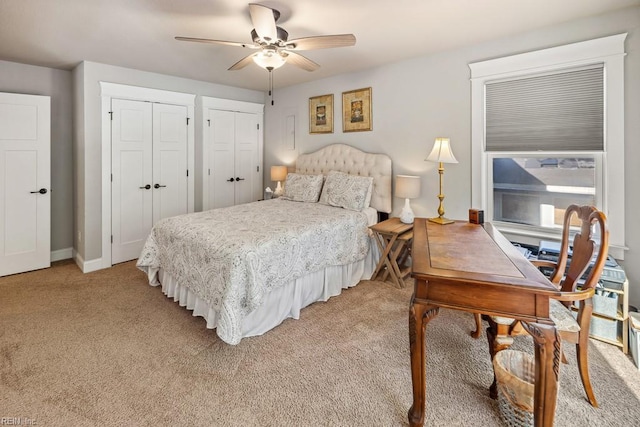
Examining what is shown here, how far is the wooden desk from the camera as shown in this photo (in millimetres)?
1370

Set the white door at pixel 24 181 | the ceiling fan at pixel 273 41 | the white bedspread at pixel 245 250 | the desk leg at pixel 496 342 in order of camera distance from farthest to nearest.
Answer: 1. the white door at pixel 24 181
2. the white bedspread at pixel 245 250
3. the ceiling fan at pixel 273 41
4. the desk leg at pixel 496 342

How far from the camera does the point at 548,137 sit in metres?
3.03

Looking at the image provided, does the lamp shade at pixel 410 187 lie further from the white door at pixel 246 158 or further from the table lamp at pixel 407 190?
the white door at pixel 246 158

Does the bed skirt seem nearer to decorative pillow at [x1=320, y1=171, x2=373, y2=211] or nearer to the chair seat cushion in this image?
decorative pillow at [x1=320, y1=171, x2=373, y2=211]

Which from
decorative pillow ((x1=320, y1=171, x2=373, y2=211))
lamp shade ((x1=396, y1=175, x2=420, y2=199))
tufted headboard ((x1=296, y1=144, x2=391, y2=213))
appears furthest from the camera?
tufted headboard ((x1=296, y1=144, x2=391, y2=213))

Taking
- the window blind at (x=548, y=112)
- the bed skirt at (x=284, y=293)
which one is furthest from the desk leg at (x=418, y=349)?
the window blind at (x=548, y=112)

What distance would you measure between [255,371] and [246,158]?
13.2 feet

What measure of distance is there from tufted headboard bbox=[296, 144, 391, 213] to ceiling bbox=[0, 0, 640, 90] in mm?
1160

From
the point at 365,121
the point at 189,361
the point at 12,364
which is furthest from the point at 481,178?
the point at 12,364

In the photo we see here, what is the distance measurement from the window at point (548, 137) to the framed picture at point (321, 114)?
1979mm

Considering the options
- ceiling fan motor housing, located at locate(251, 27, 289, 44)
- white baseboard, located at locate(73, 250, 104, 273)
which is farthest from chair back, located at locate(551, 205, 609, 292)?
white baseboard, located at locate(73, 250, 104, 273)

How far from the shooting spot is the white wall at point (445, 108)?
262cm

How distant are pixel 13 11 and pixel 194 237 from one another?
2.25 metres

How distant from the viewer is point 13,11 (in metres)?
2.58
